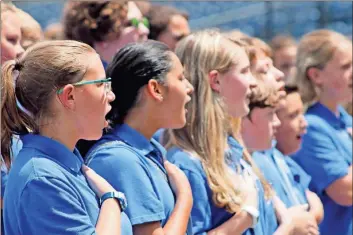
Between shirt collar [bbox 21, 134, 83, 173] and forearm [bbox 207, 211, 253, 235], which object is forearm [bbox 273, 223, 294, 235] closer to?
forearm [bbox 207, 211, 253, 235]

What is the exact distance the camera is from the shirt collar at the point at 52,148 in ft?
9.25

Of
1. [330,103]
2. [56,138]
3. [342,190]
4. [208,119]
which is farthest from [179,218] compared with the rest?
[330,103]

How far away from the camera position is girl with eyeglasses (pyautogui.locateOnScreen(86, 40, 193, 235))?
3.22 metres

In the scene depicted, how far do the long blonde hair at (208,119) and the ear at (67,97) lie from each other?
1.02 m

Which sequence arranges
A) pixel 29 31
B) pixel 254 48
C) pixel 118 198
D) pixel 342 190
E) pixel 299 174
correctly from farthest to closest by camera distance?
pixel 342 190 → pixel 299 174 → pixel 254 48 → pixel 29 31 → pixel 118 198

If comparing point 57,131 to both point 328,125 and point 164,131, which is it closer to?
point 164,131

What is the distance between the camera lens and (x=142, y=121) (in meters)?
3.50

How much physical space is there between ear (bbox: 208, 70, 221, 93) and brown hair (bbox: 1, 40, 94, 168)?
1.10 m

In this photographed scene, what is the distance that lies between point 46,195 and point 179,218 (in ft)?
2.38

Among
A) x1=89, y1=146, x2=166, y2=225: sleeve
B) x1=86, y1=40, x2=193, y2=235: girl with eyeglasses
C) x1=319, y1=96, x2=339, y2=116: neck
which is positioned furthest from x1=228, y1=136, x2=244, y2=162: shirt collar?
x1=319, y1=96, x2=339, y2=116: neck

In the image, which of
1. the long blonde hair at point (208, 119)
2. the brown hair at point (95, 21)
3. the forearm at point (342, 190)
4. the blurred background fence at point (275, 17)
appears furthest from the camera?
the blurred background fence at point (275, 17)

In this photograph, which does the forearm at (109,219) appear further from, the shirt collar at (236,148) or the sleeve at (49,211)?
the shirt collar at (236,148)

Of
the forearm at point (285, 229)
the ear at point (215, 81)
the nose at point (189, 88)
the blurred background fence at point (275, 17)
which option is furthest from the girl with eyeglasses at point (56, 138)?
the blurred background fence at point (275, 17)

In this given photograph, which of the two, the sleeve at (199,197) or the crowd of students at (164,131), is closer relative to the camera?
the crowd of students at (164,131)
